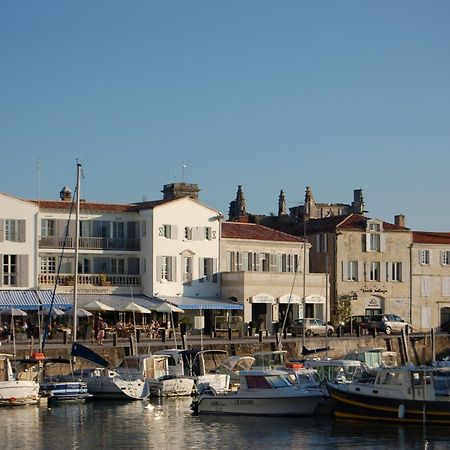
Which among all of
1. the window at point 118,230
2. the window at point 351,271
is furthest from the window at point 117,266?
the window at point 351,271

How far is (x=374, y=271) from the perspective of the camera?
94.2 m

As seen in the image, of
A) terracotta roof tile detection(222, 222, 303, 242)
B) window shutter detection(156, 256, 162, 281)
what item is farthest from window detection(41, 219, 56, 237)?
terracotta roof tile detection(222, 222, 303, 242)

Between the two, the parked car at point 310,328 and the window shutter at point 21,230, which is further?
the parked car at point 310,328

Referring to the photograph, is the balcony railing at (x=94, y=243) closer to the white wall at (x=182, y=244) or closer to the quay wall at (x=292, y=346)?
the white wall at (x=182, y=244)

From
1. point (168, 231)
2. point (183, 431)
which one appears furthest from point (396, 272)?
point (183, 431)

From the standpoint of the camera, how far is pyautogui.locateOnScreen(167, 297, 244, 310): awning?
268 ft

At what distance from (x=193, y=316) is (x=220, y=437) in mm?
35494

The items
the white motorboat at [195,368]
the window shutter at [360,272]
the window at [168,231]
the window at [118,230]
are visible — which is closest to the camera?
the white motorboat at [195,368]

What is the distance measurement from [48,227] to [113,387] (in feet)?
78.8

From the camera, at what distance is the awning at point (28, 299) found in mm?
76312

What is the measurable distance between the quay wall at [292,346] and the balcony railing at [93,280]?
30.3 feet

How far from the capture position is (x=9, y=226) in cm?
7962

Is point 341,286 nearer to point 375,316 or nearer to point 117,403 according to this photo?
point 375,316

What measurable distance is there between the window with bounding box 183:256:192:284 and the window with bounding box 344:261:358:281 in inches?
544
